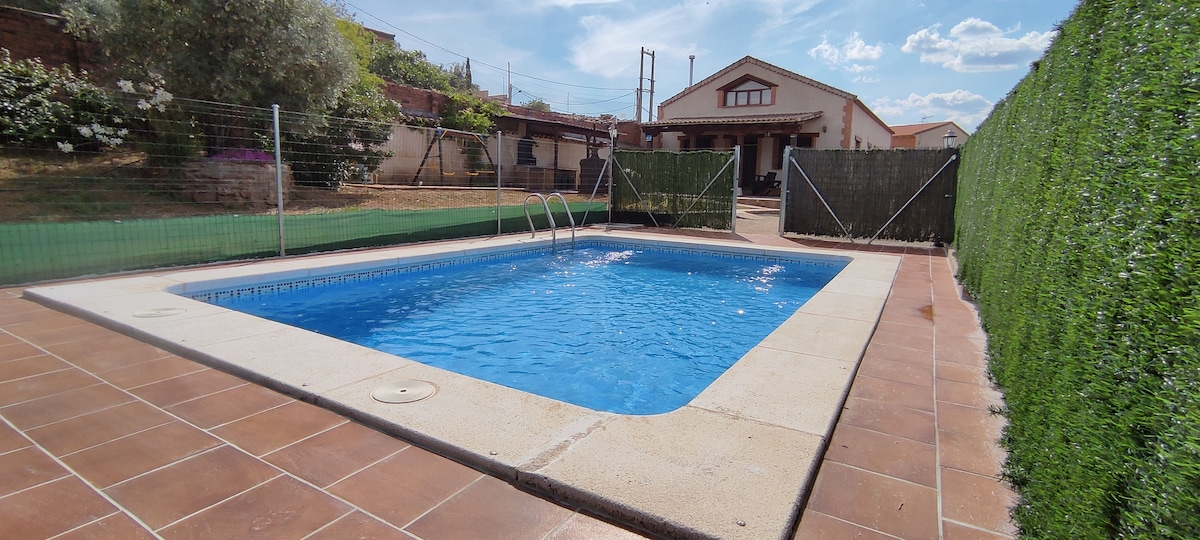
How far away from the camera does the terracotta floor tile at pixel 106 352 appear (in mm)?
3262

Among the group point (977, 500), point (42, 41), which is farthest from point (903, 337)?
point (42, 41)

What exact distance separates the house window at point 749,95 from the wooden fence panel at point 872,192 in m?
14.1

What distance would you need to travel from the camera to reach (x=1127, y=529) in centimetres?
118

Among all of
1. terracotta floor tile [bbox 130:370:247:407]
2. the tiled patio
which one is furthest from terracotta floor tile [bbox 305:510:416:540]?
terracotta floor tile [bbox 130:370:247:407]

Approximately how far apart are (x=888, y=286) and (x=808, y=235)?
558 cm

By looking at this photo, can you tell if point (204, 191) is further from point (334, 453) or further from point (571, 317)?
point (334, 453)

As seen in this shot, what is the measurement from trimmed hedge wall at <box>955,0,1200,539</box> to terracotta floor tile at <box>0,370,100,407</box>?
4.22 meters

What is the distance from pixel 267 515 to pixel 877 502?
209cm

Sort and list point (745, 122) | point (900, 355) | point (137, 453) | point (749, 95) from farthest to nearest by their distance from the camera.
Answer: point (749, 95) → point (745, 122) → point (900, 355) → point (137, 453)

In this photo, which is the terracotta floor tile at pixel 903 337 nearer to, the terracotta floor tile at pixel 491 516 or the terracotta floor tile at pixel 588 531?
the terracotta floor tile at pixel 588 531

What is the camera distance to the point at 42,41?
11.5m

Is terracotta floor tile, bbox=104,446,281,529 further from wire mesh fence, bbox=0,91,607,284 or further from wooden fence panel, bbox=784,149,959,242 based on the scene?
wooden fence panel, bbox=784,149,959,242

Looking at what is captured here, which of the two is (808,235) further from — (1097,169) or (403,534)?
(403,534)

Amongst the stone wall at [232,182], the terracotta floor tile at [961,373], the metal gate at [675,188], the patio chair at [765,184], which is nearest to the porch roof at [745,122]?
the patio chair at [765,184]
